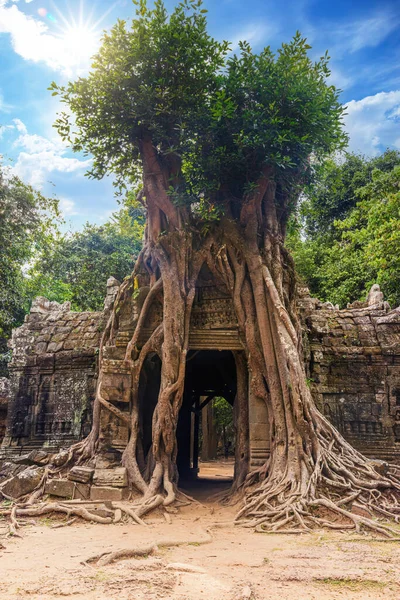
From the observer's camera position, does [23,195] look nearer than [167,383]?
No

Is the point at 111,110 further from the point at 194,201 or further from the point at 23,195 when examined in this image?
the point at 23,195

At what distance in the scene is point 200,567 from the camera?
3.36m

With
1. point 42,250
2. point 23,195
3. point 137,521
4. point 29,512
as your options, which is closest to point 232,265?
point 137,521

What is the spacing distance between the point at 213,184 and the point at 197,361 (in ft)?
12.7

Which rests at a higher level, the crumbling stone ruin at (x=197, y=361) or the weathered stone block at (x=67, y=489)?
the crumbling stone ruin at (x=197, y=361)

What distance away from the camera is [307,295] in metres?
8.65

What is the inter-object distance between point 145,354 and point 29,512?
8.57ft

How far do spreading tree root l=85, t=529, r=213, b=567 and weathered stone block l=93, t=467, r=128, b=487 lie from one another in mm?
2012

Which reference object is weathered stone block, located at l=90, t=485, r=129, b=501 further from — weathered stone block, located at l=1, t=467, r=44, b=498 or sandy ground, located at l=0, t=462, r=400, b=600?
sandy ground, located at l=0, t=462, r=400, b=600

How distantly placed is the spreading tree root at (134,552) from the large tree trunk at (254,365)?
1.14 m

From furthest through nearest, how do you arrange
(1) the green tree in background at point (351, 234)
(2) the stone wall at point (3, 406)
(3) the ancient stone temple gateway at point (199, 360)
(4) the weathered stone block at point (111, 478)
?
(1) the green tree in background at point (351, 234), (2) the stone wall at point (3, 406), (3) the ancient stone temple gateway at point (199, 360), (4) the weathered stone block at point (111, 478)

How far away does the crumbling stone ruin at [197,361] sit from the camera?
698 cm

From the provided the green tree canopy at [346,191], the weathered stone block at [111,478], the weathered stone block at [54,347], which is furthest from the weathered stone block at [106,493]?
the green tree canopy at [346,191]

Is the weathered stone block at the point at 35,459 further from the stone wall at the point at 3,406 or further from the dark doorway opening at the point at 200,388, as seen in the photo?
the dark doorway opening at the point at 200,388
